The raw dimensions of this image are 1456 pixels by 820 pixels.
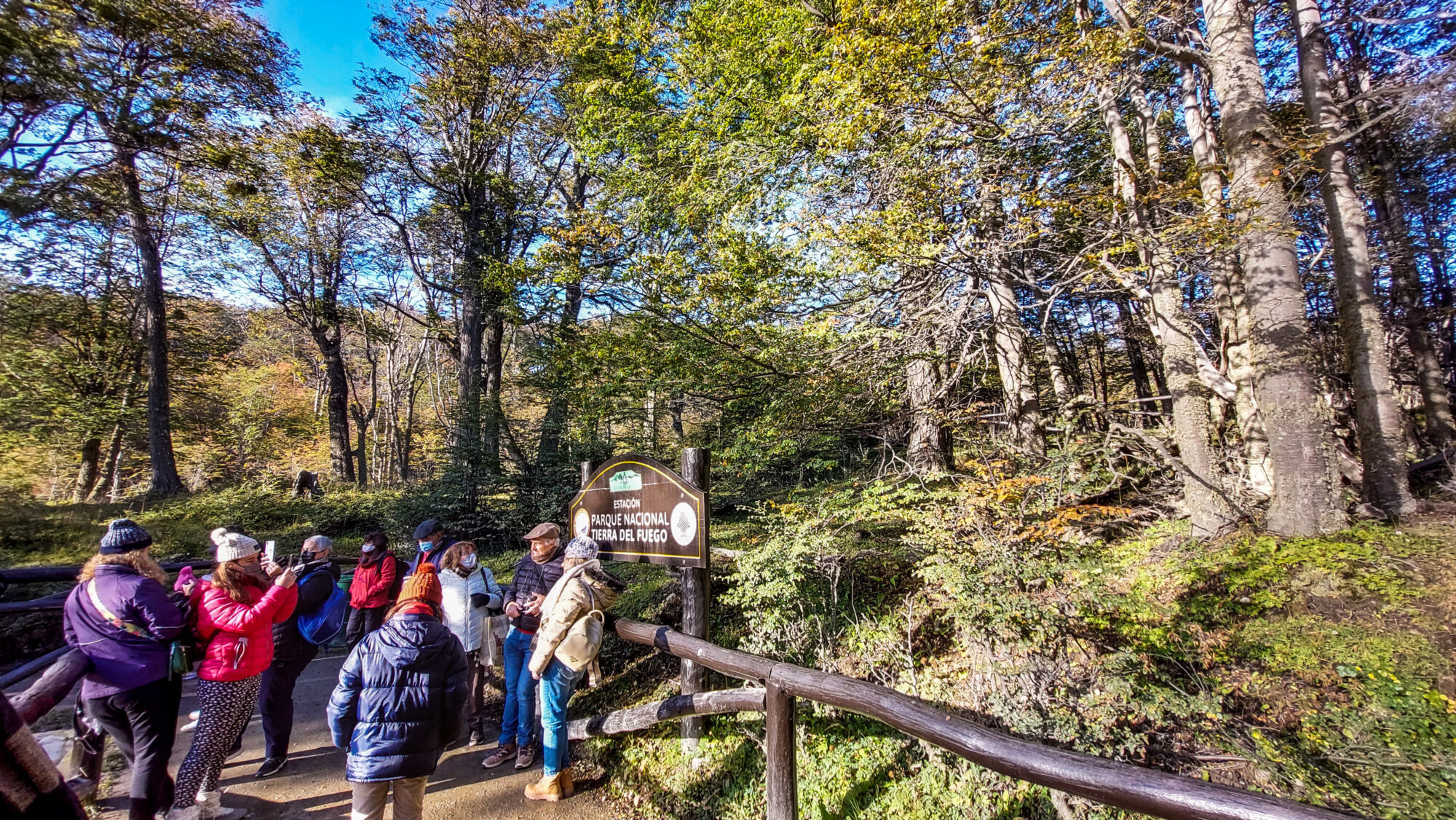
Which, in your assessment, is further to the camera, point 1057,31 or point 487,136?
point 487,136

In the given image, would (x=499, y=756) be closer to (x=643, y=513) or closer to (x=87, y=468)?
(x=643, y=513)

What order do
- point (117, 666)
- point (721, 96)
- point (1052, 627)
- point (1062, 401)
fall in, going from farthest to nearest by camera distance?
point (721, 96) < point (1062, 401) < point (1052, 627) < point (117, 666)

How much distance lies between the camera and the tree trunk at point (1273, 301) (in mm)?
5137

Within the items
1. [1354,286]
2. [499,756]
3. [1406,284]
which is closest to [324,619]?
[499,756]

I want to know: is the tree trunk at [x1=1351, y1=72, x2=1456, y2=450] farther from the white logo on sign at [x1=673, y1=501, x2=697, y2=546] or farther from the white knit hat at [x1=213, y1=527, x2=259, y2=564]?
the white knit hat at [x1=213, y1=527, x2=259, y2=564]

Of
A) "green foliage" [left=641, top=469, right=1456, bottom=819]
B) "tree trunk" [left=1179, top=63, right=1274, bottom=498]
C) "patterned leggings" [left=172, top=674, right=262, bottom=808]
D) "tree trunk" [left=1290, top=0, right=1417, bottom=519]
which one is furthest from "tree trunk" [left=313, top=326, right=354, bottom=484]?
"tree trunk" [left=1290, top=0, right=1417, bottom=519]

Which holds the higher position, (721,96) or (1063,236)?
(721,96)

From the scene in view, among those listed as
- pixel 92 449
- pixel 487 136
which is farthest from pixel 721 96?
pixel 92 449

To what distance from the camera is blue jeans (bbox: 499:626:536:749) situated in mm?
4426

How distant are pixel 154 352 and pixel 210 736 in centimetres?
1574

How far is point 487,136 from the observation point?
13.2 metres

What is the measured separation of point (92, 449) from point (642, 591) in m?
17.8

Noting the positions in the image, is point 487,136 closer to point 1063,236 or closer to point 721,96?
point 721,96

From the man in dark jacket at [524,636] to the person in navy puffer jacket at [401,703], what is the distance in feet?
4.00
